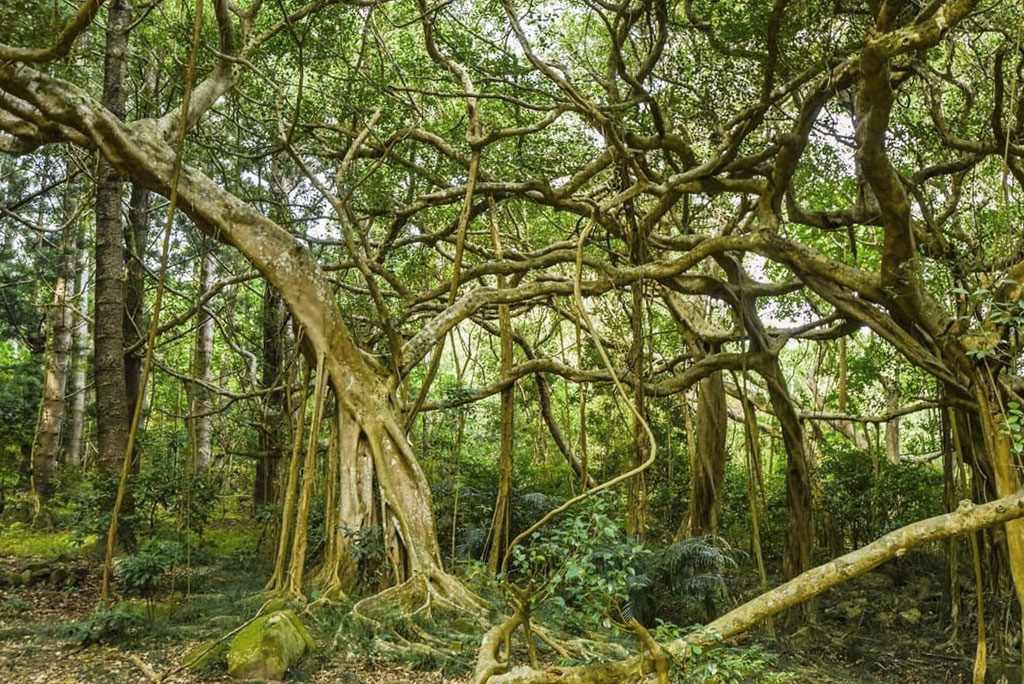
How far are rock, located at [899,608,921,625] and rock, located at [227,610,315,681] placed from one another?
19.2 feet

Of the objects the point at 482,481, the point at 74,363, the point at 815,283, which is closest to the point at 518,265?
the point at 815,283

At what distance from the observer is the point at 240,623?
5074mm

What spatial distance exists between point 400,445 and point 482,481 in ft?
10.5

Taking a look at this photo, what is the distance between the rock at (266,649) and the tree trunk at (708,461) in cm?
466

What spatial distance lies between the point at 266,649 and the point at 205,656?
0.41 meters

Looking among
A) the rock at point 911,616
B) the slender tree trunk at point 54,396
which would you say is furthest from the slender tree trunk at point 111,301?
the rock at point 911,616

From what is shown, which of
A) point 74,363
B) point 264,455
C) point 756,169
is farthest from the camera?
point 74,363

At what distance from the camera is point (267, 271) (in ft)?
19.6

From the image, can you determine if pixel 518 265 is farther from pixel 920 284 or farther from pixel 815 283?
pixel 920 284

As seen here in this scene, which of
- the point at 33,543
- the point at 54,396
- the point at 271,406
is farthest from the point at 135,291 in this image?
the point at 33,543

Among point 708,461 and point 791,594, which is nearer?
point 791,594

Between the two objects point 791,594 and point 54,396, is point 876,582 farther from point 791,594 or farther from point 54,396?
point 54,396

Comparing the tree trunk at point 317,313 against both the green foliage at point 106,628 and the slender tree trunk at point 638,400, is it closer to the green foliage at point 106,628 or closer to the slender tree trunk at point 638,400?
the green foliage at point 106,628

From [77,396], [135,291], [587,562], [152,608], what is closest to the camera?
[587,562]
